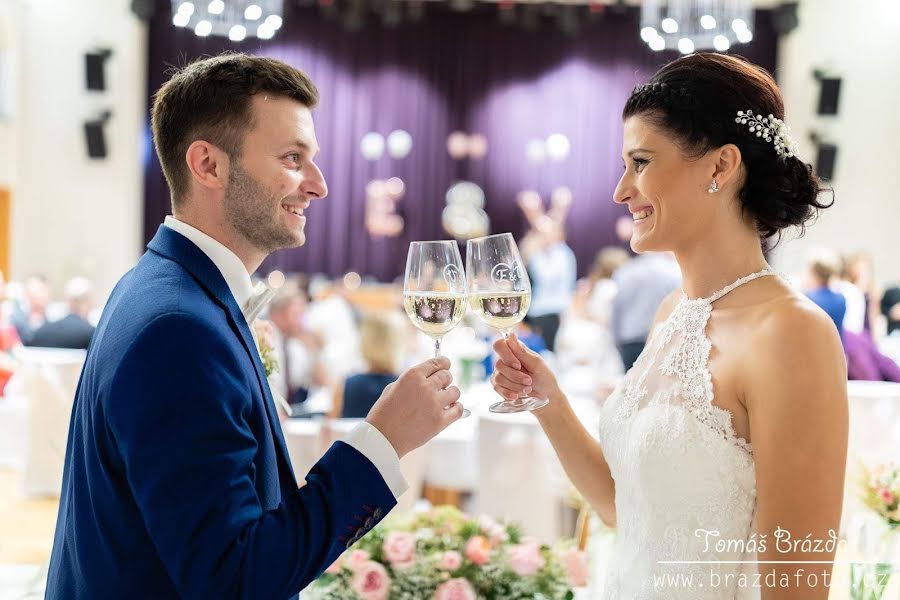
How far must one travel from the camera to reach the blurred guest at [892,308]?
9.02m

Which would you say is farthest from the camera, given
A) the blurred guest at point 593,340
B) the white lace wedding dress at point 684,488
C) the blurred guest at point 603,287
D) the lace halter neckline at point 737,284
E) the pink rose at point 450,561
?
the blurred guest at point 603,287

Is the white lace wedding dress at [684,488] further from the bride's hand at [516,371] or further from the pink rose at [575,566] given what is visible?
the pink rose at [575,566]

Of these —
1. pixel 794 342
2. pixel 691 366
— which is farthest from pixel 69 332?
pixel 794 342

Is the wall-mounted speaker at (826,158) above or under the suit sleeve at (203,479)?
above

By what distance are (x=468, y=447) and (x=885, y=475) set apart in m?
2.30

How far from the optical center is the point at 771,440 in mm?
1354

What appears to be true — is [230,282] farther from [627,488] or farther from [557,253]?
[557,253]

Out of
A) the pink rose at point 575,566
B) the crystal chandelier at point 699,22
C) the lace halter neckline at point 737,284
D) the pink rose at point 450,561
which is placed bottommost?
the pink rose at point 575,566

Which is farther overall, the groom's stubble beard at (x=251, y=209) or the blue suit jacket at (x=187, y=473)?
the groom's stubble beard at (x=251, y=209)

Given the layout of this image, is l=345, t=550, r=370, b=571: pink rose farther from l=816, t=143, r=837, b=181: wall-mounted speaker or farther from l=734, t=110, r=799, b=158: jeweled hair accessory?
l=816, t=143, r=837, b=181: wall-mounted speaker

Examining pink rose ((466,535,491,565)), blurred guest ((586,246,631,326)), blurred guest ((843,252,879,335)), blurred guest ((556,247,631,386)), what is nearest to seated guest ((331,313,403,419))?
blurred guest ((556,247,631,386))

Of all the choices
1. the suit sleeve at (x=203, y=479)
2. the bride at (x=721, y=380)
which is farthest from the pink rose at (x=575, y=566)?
the suit sleeve at (x=203, y=479)

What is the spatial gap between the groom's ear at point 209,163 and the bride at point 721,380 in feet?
1.99

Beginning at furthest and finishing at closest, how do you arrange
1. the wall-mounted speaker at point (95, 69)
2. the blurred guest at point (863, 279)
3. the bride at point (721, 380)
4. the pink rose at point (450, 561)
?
the wall-mounted speaker at point (95, 69)
the blurred guest at point (863, 279)
the pink rose at point (450, 561)
the bride at point (721, 380)
